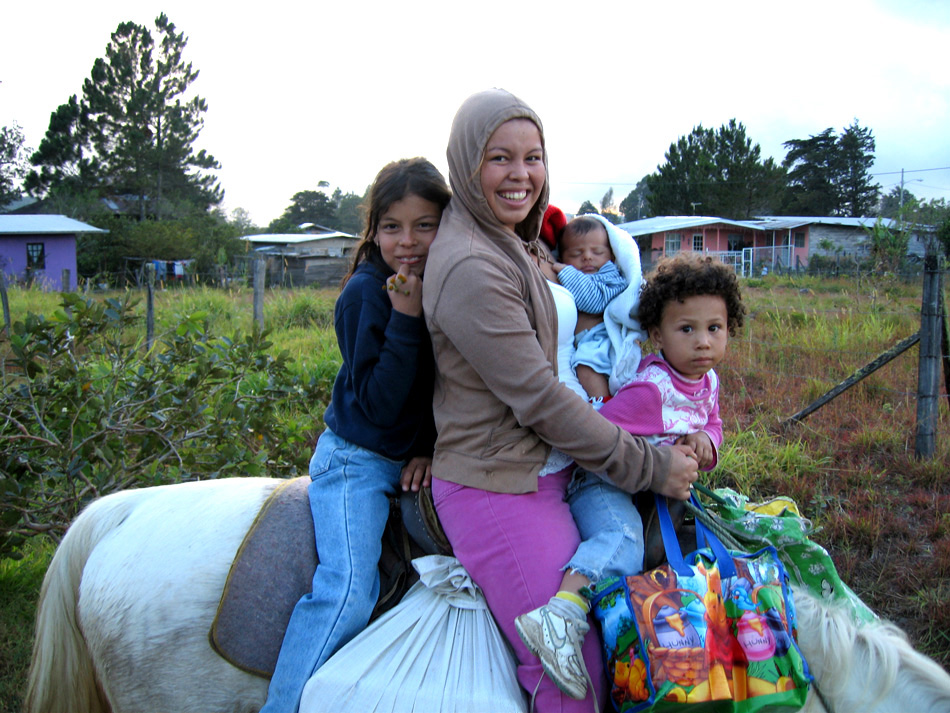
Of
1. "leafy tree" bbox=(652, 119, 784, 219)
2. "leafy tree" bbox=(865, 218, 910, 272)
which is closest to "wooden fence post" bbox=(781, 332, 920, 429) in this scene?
"leafy tree" bbox=(865, 218, 910, 272)

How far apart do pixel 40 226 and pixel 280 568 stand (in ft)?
116

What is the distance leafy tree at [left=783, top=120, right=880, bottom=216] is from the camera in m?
49.9

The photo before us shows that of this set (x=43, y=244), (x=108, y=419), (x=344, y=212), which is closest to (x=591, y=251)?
(x=108, y=419)

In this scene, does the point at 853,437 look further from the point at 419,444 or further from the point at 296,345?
the point at 296,345

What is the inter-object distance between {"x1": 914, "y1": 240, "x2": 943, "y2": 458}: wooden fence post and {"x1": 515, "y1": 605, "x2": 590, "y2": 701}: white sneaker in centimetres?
434

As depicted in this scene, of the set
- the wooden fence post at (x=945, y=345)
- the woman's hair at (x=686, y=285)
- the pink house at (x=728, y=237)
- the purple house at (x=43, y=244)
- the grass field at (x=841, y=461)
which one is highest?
the pink house at (x=728, y=237)

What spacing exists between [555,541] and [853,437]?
433 cm

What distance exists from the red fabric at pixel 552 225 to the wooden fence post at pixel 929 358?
3.60m

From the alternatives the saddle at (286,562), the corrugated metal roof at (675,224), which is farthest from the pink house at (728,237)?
the saddle at (286,562)

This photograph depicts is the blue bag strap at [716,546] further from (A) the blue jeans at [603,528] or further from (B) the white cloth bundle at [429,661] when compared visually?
(B) the white cloth bundle at [429,661]

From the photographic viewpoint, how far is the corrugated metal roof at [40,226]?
1145 inches

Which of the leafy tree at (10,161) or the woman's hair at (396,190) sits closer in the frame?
the woman's hair at (396,190)

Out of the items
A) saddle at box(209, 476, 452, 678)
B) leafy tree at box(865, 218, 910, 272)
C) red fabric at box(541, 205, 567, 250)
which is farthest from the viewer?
leafy tree at box(865, 218, 910, 272)

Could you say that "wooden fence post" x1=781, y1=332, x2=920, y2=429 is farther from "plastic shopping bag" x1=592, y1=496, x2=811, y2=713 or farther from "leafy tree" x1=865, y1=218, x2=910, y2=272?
"leafy tree" x1=865, y1=218, x2=910, y2=272
